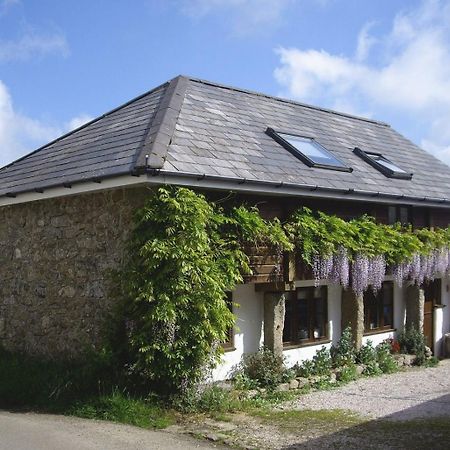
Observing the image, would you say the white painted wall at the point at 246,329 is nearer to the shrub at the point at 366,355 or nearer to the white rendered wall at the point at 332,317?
the white rendered wall at the point at 332,317

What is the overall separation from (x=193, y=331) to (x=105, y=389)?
1.50m

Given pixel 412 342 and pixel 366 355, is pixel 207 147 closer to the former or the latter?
pixel 366 355

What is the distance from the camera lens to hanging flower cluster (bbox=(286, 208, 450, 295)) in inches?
405

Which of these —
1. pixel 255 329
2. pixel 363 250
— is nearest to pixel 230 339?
pixel 255 329

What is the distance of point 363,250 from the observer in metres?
11.1

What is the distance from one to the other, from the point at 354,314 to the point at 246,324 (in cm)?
281

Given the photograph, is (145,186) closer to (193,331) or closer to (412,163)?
(193,331)

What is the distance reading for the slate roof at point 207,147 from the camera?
30.2 ft

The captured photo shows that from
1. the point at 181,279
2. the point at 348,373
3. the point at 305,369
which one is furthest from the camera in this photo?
the point at 348,373

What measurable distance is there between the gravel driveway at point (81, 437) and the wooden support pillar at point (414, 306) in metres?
8.33

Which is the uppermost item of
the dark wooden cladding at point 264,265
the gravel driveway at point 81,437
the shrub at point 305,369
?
the dark wooden cladding at point 264,265

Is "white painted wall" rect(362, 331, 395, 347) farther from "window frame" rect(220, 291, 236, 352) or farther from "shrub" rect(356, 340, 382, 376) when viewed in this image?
"window frame" rect(220, 291, 236, 352)

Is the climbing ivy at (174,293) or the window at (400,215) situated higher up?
the window at (400,215)

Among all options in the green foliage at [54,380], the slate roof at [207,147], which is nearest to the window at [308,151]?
the slate roof at [207,147]
